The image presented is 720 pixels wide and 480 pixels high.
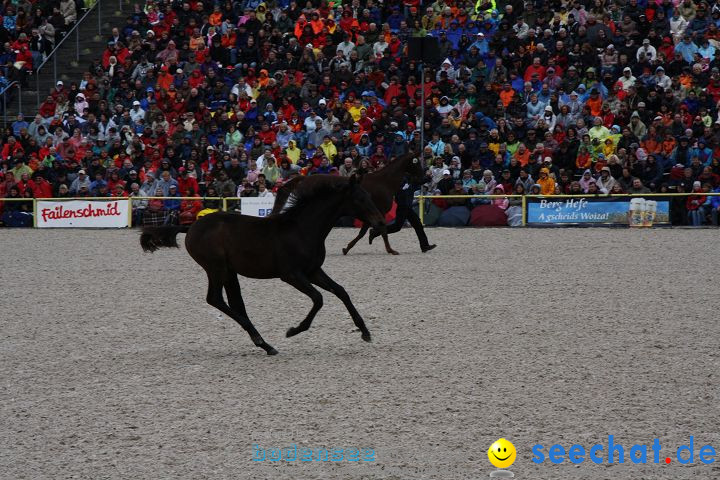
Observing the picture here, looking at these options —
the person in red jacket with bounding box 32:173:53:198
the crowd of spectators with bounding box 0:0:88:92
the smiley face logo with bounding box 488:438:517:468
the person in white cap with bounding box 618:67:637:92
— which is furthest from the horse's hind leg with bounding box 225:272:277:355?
the crowd of spectators with bounding box 0:0:88:92

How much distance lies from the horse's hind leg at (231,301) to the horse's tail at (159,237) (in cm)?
49

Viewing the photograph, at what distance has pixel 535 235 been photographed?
66.7ft

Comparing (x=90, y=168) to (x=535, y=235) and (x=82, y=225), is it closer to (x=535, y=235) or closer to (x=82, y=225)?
(x=82, y=225)

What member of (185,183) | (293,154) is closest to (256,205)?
(293,154)

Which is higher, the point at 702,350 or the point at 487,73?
the point at 487,73

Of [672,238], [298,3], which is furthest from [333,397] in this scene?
[298,3]

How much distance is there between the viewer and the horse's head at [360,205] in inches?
359

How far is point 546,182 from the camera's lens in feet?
71.6

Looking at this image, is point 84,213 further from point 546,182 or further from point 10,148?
point 546,182

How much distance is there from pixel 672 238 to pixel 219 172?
972 centimetres

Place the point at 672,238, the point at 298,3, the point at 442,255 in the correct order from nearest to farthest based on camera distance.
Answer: the point at 442,255, the point at 672,238, the point at 298,3

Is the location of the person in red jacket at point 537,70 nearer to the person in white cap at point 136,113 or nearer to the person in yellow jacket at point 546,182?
the person in yellow jacket at point 546,182

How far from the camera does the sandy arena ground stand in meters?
5.89

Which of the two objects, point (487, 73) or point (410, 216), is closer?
point (410, 216)
